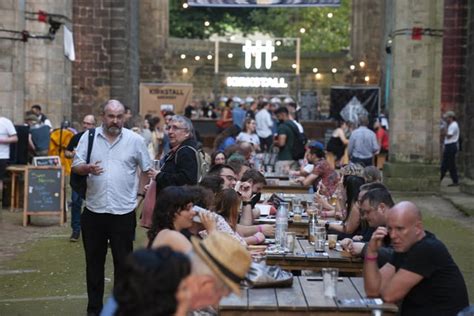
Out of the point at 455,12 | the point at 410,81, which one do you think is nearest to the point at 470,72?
the point at 410,81

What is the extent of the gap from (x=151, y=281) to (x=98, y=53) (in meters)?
27.7

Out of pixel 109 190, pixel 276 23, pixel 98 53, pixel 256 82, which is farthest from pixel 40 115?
pixel 276 23

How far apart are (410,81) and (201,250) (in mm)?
18742

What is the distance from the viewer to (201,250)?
3586mm

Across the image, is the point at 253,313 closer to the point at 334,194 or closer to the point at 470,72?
the point at 334,194

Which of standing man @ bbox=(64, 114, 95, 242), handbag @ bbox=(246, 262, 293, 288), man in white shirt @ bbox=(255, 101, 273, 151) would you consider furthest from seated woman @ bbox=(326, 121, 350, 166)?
handbag @ bbox=(246, 262, 293, 288)

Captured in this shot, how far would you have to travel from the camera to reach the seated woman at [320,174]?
1164 centimetres

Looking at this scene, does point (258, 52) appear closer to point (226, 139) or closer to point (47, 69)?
point (47, 69)

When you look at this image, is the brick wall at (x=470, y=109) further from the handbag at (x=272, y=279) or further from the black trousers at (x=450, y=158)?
the handbag at (x=272, y=279)

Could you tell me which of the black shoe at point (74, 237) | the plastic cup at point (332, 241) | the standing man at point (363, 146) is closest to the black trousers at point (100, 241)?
the plastic cup at point (332, 241)

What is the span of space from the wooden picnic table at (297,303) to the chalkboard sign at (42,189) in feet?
28.9

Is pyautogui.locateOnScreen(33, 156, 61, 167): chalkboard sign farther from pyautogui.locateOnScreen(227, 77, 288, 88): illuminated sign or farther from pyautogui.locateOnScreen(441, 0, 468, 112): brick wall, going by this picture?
pyautogui.locateOnScreen(227, 77, 288, 88): illuminated sign

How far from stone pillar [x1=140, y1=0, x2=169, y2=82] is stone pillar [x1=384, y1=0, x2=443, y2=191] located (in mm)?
19969

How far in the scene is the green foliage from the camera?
5381 cm
